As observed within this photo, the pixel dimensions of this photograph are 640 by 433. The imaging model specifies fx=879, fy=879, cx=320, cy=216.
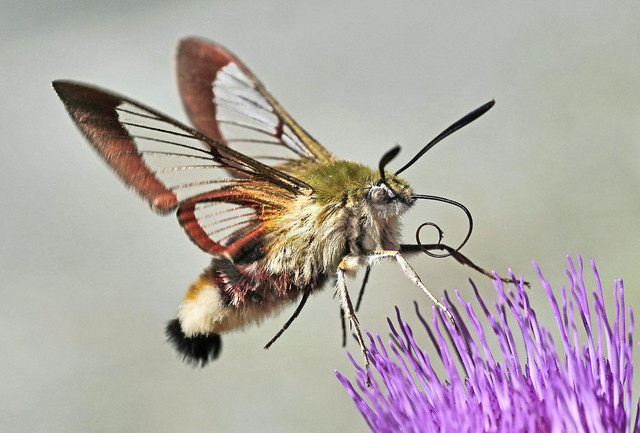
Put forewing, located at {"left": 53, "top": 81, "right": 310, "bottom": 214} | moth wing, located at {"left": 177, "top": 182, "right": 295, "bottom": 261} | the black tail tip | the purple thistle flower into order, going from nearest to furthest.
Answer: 1. the purple thistle flower
2. forewing, located at {"left": 53, "top": 81, "right": 310, "bottom": 214}
3. moth wing, located at {"left": 177, "top": 182, "right": 295, "bottom": 261}
4. the black tail tip

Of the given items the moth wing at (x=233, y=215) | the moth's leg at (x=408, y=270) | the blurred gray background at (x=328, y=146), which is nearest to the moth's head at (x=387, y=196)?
the moth's leg at (x=408, y=270)

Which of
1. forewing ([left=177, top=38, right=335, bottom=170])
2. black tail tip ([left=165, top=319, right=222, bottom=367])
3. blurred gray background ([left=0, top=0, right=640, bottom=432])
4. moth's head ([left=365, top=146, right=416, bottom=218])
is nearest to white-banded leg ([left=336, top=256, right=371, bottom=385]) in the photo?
moth's head ([left=365, top=146, right=416, bottom=218])

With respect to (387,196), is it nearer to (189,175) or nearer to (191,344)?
(189,175)

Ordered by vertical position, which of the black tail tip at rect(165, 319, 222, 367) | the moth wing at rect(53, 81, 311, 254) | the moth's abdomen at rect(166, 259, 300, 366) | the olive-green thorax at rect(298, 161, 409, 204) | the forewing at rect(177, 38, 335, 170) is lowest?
the black tail tip at rect(165, 319, 222, 367)

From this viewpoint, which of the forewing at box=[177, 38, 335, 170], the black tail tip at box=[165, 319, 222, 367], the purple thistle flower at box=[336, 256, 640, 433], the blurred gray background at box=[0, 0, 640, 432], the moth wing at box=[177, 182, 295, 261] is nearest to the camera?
the purple thistle flower at box=[336, 256, 640, 433]

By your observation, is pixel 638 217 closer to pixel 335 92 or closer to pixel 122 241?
pixel 335 92

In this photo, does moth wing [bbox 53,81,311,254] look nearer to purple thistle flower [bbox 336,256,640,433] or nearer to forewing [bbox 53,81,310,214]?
forewing [bbox 53,81,310,214]

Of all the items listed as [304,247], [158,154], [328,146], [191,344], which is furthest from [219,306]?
[328,146]
